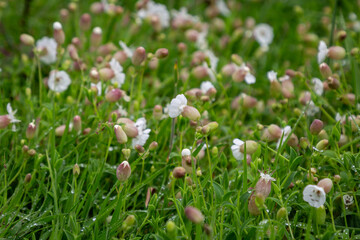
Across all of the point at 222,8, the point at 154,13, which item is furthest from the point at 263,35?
the point at 154,13

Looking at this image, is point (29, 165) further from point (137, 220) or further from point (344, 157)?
point (344, 157)

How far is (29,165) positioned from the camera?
56.2 inches

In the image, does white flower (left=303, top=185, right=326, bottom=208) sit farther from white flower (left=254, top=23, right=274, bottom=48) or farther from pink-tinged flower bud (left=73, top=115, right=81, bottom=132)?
white flower (left=254, top=23, right=274, bottom=48)

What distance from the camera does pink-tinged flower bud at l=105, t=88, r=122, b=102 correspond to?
1.51 meters

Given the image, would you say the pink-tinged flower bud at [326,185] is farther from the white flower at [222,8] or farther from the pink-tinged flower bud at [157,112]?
the white flower at [222,8]


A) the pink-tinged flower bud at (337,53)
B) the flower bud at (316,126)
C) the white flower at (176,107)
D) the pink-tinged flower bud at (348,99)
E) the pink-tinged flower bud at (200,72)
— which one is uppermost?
the white flower at (176,107)

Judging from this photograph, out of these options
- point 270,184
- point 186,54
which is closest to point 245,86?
point 186,54

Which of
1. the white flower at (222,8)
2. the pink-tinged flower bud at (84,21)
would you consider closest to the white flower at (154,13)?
the pink-tinged flower bud at (84,21)

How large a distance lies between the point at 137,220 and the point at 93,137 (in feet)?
1.24

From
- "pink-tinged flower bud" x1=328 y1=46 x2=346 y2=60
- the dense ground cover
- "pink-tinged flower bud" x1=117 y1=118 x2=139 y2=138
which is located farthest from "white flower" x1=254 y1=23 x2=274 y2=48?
"pink-tinged flower bud" x1=117 y1=118 x2=139 y2=138

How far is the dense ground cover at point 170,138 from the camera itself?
3.86 feet

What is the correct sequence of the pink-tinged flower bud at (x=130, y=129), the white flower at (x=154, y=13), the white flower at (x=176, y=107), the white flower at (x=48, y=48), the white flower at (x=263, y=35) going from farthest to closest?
the white flower at (x=263, y=35) < the white flower at (x=154, y=13) < the white flower at (x=48, y=48) < the pink-tinged flower bud at (x=130, y=129) < the white flower at (x=176, y=107)

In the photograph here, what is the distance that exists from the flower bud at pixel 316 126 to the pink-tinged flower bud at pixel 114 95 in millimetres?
655

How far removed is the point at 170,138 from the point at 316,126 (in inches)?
20.8
